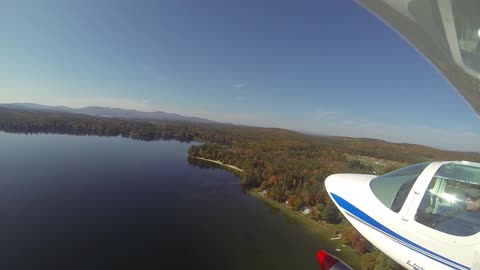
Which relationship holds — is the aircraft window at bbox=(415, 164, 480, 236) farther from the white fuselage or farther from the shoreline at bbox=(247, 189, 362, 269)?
the shoreline at bbox=(247, 189, 362, 269)

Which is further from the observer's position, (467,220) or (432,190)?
(432,190)

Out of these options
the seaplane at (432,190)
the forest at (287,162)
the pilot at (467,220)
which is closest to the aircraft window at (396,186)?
the seaplane at (432,190)

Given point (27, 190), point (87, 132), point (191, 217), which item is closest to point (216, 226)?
point (191, 217)

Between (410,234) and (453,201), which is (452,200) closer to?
(453,201)

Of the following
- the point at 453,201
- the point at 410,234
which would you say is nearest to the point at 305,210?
the point at 410,234

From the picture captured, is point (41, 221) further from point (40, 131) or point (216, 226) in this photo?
point (40, 131)

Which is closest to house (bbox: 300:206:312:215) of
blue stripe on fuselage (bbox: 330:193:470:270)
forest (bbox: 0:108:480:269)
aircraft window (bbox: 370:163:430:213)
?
forest (bbox: 0:108:480:269)
